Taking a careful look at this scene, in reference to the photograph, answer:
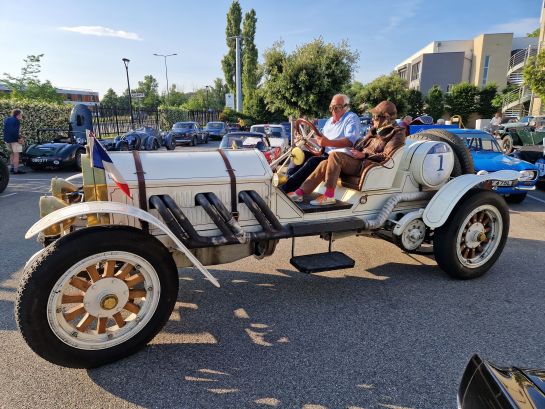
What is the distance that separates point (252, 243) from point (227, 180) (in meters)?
0.65

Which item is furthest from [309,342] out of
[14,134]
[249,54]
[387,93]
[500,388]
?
[249,54]

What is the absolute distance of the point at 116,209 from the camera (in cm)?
265

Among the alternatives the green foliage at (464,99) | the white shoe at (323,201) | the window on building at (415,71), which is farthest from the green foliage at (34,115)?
the window on building at (415,71)

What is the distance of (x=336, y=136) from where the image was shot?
4.38m

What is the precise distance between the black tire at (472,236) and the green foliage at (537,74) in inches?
642

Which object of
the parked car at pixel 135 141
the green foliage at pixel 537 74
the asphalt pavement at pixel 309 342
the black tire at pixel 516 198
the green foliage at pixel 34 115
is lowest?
the asphalt pavement at pixel 309 342

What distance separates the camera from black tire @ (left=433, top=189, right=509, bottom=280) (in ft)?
13.3

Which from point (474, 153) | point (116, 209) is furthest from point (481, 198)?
point (474, 153)

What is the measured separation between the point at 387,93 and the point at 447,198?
3427 centimetres

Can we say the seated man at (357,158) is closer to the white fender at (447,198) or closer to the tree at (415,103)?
the white fender at (447,198)

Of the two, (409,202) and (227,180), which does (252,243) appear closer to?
(227,180)

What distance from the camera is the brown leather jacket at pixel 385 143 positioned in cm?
404

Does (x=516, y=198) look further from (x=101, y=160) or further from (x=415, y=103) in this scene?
(x=415, y=103)

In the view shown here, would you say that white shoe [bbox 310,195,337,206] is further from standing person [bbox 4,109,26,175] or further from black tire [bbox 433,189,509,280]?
standing person [bbox 4,109,26,175]
